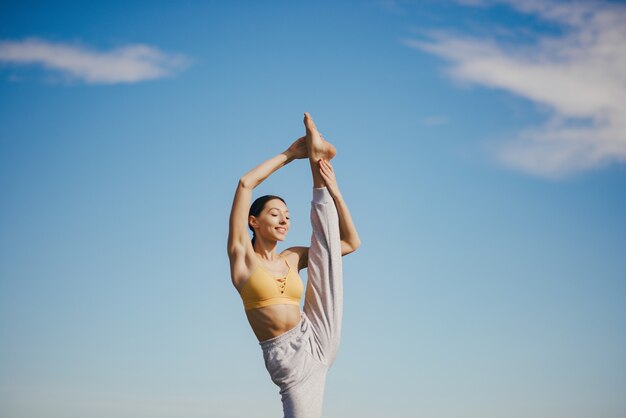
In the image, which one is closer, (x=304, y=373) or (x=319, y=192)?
(x=304, y=373)

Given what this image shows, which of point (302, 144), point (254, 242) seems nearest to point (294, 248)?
point (254, 242)

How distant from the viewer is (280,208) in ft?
25.9

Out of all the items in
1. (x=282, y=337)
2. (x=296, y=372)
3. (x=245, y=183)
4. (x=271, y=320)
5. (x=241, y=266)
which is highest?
(x=245, y=183)

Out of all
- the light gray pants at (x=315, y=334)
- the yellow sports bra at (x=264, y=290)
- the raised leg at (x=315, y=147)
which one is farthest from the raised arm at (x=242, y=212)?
the light gray pants at (x=315, y=334)

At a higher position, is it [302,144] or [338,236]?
[302,144]

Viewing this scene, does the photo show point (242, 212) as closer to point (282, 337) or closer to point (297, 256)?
point (297, 256)

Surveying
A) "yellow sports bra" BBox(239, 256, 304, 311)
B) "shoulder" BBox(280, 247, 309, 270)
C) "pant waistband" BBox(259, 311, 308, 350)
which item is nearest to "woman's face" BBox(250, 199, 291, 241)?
"shoulder" BBox(280, 247, 309, 270)

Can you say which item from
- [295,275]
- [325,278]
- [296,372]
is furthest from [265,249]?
[296,372]

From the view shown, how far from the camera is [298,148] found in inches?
318

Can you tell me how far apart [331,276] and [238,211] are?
994 millimetres

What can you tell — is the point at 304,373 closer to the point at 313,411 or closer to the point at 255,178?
the point at 313,411

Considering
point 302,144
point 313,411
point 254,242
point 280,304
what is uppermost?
point 302,144

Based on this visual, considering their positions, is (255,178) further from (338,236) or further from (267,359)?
(267,359)

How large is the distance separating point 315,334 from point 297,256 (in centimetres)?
74
